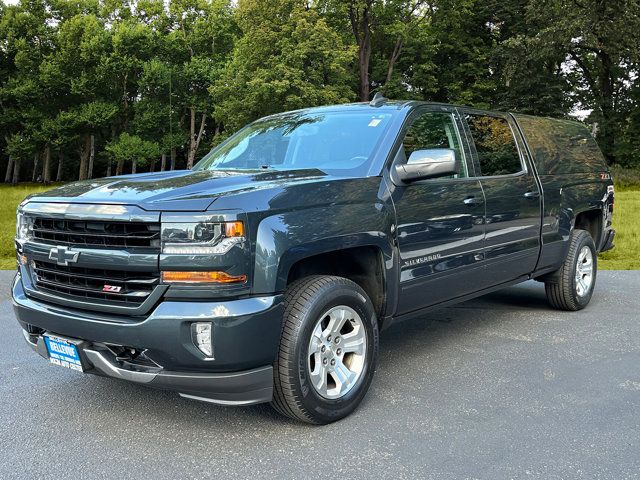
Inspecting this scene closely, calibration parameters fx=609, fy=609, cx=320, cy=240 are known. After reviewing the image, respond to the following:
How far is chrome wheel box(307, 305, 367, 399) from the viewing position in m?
3.36

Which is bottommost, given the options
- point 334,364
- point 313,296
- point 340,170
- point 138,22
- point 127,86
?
point 334,364

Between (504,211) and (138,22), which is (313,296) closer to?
(504,211)

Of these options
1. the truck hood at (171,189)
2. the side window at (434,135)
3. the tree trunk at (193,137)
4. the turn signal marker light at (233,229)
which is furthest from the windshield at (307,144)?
the tree trunk at (193,137)

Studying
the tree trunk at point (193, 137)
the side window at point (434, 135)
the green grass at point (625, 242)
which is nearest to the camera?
the side window at point (434, 135)

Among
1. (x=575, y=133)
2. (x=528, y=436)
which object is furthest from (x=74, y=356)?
(x=575, y=133)

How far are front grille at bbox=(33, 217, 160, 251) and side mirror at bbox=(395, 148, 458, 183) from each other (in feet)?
5.48

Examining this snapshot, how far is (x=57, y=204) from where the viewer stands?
3279 millimetres

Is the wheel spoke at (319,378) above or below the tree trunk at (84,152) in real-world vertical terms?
above

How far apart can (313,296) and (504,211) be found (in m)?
2.25

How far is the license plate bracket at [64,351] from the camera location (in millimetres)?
3180

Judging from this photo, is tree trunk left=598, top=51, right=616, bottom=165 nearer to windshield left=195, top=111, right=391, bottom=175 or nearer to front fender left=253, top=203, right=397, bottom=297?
windshield left=195, top=111, right=391, bottom=175

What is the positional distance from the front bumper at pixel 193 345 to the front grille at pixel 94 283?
99 millimetres

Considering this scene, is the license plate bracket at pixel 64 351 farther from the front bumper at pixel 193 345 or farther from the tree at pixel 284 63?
the tree at pixel 284 63

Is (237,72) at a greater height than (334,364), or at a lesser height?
greater
